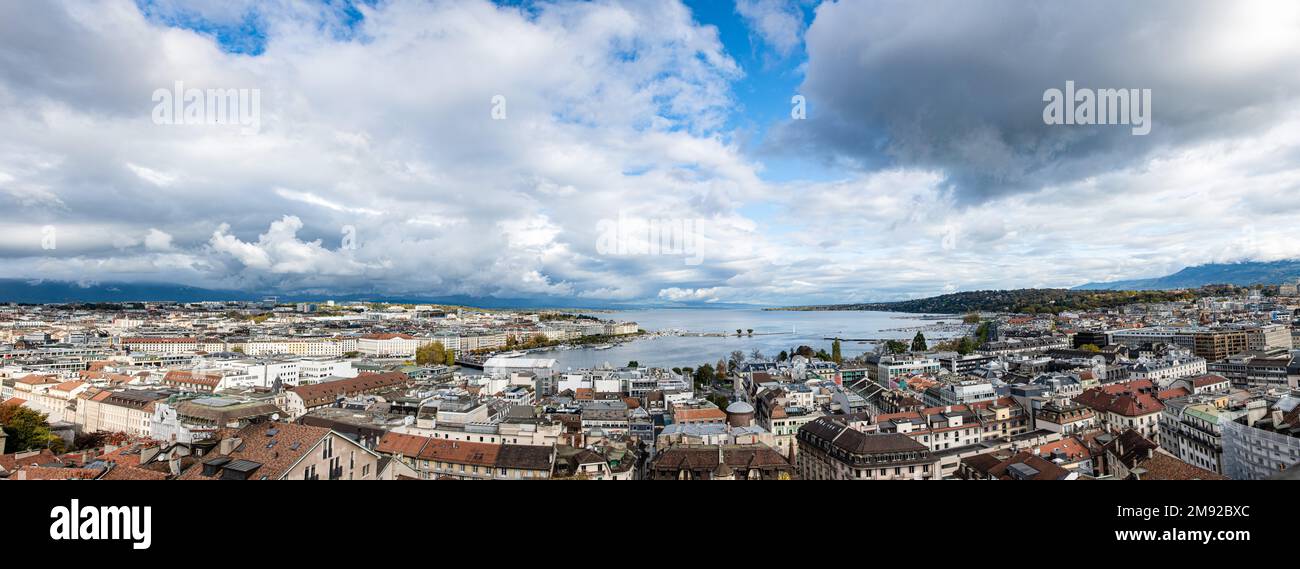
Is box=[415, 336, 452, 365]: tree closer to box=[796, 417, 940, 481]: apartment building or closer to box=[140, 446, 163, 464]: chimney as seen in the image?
box=[140, 446, 163, 464]: chimney

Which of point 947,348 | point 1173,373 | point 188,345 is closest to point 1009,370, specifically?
point 1173,373

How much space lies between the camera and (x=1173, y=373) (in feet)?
67.7

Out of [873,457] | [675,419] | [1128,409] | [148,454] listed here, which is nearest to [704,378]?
[675,419]

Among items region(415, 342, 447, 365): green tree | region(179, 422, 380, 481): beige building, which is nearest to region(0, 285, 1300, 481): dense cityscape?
region(179, 422, 380, 481): beige building

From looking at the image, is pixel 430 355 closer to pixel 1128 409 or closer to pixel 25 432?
pixel 25 432

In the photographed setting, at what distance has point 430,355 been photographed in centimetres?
3581

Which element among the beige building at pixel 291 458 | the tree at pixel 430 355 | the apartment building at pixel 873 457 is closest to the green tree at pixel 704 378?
the apartment building at pixel 873 457

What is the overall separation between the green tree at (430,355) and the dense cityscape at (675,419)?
5933mm

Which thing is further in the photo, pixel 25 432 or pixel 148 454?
pixel 25 432

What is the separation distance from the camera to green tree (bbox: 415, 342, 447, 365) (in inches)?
1387

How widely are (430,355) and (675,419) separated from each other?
2452 cm

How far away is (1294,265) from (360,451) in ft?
435
